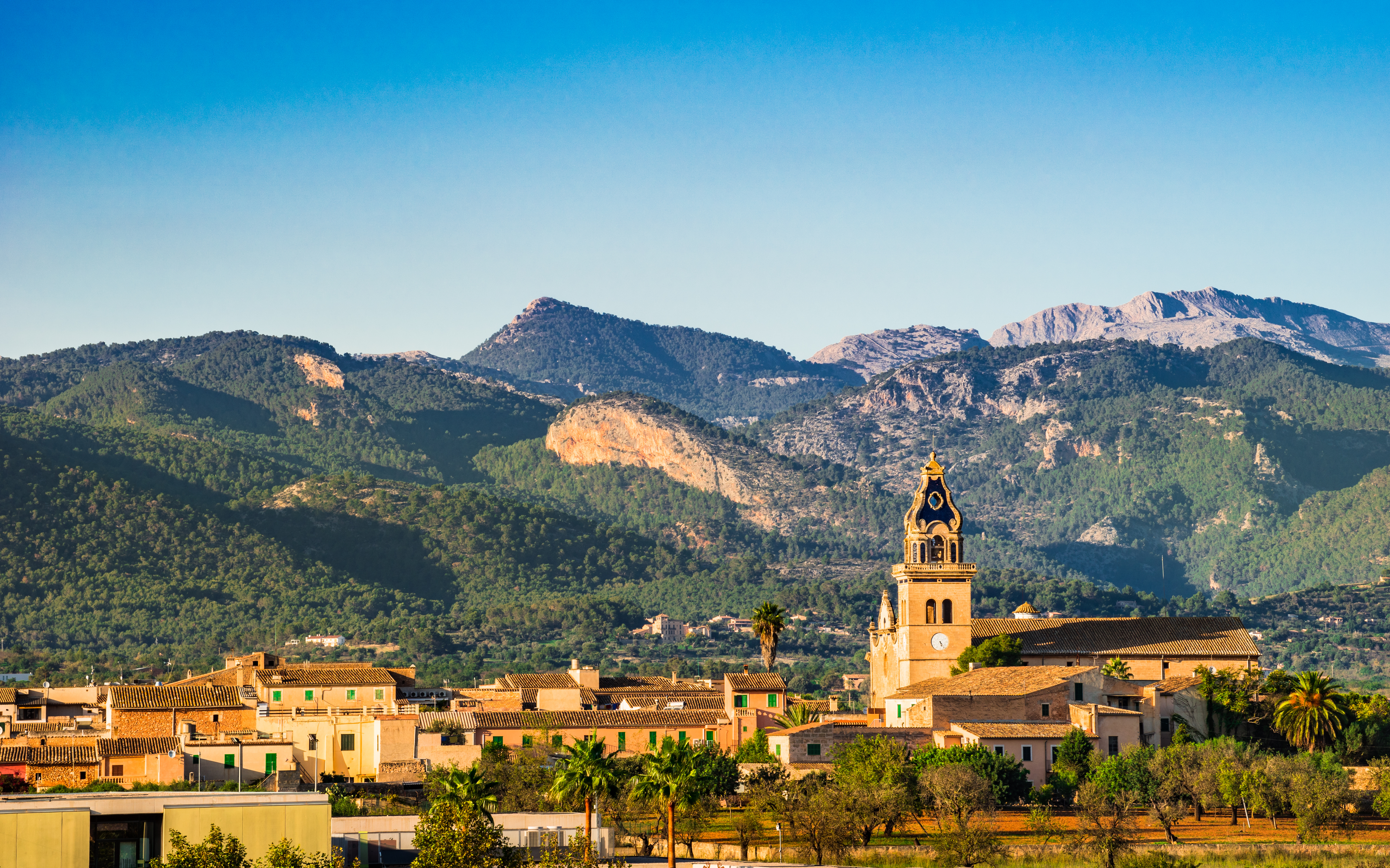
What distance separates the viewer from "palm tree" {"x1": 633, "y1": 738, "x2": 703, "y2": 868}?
255 feet

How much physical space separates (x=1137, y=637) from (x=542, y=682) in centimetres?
3237

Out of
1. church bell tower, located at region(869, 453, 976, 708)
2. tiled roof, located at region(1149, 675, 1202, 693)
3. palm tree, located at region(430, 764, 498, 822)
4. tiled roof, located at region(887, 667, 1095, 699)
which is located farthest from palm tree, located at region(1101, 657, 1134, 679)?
palm tree, located at region(430, 764, 498, 822)

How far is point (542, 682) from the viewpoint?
11675 cm

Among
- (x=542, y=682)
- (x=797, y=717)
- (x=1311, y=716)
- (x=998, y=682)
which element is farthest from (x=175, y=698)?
(x=1311, y=716)

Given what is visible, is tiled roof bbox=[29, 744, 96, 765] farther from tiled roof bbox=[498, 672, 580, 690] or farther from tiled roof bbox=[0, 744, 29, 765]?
tiled roof bbox=[498, 672, 580, 690]

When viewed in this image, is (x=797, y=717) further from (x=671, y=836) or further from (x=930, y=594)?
(x=671, y=836)

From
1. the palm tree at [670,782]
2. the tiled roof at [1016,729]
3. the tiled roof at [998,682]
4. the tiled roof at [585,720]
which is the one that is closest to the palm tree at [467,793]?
the palm tree at [670,782]

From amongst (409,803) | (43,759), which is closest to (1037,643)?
(409,803)

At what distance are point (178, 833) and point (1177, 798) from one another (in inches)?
2079

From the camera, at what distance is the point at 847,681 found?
185 m

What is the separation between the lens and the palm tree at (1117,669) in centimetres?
11100

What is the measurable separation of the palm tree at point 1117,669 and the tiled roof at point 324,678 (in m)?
37.1

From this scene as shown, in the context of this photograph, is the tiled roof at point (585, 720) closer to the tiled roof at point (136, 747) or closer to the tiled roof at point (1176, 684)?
the tiled roof at point (136, 747)

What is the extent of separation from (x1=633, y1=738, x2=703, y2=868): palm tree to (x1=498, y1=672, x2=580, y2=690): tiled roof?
31.5m
